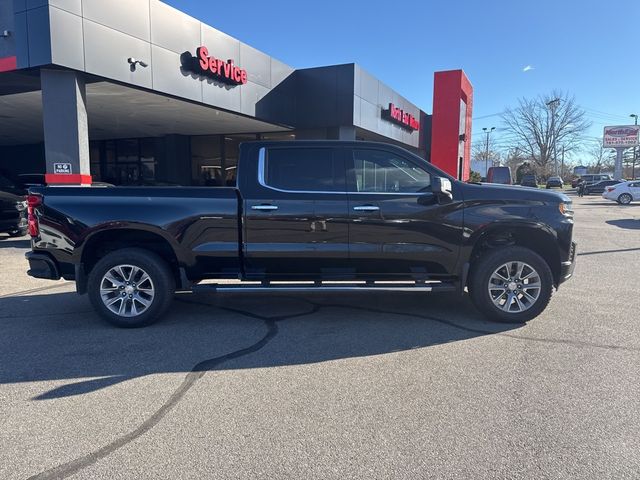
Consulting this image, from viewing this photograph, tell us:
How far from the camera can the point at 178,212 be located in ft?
16.9

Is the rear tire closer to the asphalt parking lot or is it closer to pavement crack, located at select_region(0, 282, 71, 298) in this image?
the asphalt parking lot

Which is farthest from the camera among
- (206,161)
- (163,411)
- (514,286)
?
(206,161)

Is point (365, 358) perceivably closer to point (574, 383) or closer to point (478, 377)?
point (478, 377)

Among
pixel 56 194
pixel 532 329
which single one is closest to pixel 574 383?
pixel 532 329

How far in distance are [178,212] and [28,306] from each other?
2.73 metres

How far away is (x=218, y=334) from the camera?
500cm

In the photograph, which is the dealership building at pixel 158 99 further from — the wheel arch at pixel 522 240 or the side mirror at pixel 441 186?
the wheel arch at pixel 522 240

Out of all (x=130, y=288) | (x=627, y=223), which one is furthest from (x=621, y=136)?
(x=130, y=288)

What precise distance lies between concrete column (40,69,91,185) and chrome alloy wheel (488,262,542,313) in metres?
8.85

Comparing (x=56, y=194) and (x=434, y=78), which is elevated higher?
(x=434, y=78)

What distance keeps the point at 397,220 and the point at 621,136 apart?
2842 inches

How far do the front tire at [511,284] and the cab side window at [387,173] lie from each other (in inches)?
45.0

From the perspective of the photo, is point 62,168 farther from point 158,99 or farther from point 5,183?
point 5,183

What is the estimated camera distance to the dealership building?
32.7 ft
